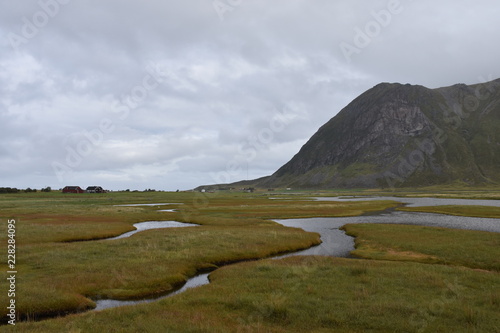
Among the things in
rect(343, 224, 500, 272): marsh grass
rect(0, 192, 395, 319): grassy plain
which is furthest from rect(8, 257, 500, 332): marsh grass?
rect(343, 224, 500, 272): marsh grass

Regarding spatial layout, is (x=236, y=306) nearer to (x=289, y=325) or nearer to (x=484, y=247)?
(x=289, y=325)

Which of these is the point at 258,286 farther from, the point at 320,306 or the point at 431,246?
the point at 431,246

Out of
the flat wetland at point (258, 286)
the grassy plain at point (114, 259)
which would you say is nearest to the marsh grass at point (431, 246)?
the flat wetland at point (258, 286)

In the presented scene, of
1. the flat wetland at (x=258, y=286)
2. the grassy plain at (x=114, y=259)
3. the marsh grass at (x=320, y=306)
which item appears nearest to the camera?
the marsh grass at (x=320, y=306)

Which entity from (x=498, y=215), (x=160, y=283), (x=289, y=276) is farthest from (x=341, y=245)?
(x=498, y=215)

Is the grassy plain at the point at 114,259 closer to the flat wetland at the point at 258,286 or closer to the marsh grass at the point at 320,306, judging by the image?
the flat wetland at the point at 258,286

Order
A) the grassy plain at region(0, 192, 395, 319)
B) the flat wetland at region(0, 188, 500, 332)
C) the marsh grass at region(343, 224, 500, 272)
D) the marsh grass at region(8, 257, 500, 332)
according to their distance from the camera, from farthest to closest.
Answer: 1. the marsh grass at region(343, 224, 500, 272)
2. the grassy plain at region(0, 192, 395, 319)
3. the flat wetland at region(0, 188, 500, 332)
4. the marsh grass at region(8, 257, 500, 332)

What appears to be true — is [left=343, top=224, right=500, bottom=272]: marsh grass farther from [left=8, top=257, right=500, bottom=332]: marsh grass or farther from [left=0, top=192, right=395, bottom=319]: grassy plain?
[left=0, top=192, right=395, bottom=319]: grassy plain

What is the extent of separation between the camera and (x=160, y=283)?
26.9 metres

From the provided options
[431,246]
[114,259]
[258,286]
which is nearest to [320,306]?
[258,286]

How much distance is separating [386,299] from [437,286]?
5.38m

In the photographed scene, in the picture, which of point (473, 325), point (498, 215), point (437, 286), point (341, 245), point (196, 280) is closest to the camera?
point (473, 325)

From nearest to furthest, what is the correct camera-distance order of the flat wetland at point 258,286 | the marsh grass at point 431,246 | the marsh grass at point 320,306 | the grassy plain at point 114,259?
the marsh grass at point 320,306 → the flat wetland at point 258,286 → the grassy plain at point 114,259 → the marsh grass at point 431,246

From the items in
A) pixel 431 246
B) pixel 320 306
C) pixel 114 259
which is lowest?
pixel 431 246
